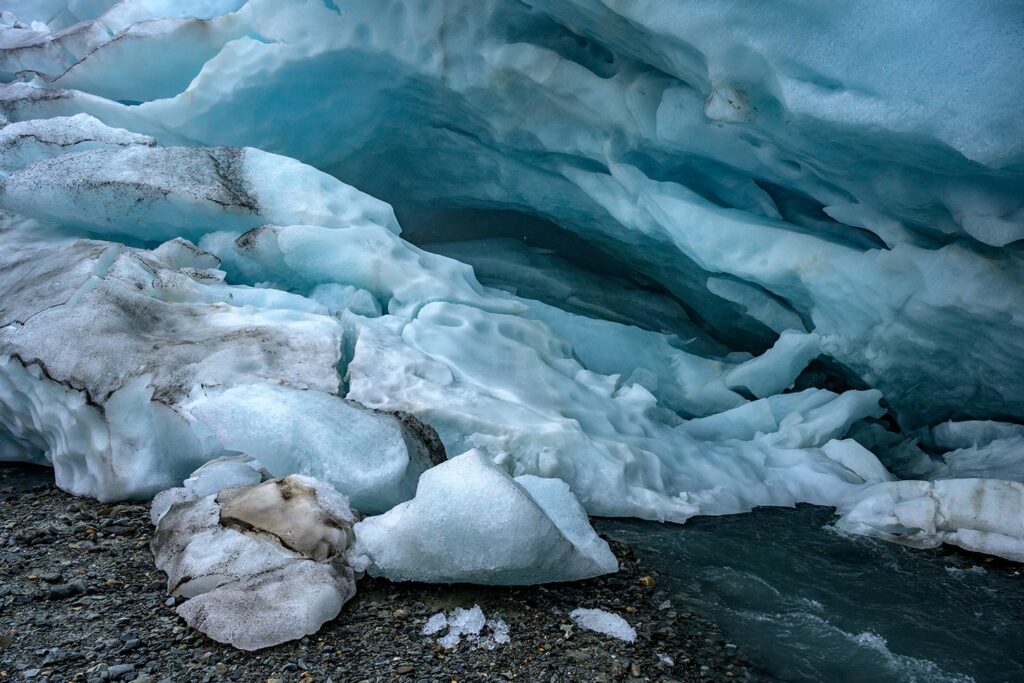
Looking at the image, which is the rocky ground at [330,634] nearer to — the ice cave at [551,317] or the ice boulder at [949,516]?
the ice cave at [551,317]

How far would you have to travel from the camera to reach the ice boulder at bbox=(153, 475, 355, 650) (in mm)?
2145

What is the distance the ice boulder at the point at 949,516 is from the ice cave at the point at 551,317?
0.5 inches

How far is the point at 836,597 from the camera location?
2754 mm

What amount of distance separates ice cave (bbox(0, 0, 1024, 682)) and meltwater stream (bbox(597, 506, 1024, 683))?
0.05 ft

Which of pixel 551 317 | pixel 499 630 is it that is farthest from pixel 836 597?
pixel 551 317

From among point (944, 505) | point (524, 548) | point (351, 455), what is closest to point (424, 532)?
point (524, 548)

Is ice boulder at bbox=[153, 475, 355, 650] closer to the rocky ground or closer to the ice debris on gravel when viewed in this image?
the rocky ground

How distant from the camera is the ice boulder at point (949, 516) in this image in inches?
124

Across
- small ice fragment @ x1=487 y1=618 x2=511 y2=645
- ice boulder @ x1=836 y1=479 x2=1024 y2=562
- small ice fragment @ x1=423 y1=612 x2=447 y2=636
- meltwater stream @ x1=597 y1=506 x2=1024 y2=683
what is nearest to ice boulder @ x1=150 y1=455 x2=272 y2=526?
small ice fragment @ x1=423 y1=612 x2=447 y2=636

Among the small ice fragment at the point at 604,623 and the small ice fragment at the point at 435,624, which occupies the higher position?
the small ice fragment at the point at 604,623

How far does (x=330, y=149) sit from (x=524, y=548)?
3.68 m

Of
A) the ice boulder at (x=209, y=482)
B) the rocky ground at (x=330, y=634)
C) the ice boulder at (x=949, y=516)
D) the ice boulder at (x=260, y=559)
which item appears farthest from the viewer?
the ice boulder at (x=949, y=516)

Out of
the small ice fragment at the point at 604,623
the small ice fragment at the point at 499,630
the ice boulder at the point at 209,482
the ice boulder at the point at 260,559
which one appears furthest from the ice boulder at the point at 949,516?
the ice boulder at the point at 209,482

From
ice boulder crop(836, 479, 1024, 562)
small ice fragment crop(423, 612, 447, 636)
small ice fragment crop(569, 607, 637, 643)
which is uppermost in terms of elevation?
ice boulder crop(836, 479, 1024, 562)
